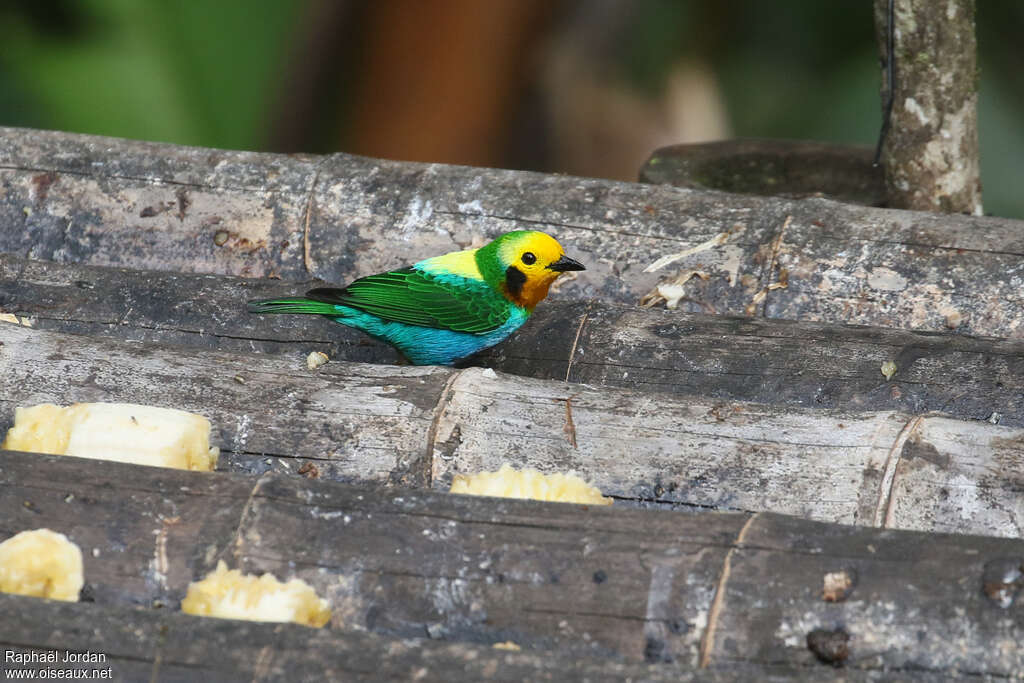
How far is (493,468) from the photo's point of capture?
2.76 m

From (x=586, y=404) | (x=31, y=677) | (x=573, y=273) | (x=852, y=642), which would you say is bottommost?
(x=31, y=677)

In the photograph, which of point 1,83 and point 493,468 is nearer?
point 493,468

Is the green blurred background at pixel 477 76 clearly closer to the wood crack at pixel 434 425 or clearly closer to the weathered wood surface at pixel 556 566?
the wood crack at pixel 434 425

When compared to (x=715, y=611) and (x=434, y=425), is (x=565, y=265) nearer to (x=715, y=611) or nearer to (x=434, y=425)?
(x=434, y=425)

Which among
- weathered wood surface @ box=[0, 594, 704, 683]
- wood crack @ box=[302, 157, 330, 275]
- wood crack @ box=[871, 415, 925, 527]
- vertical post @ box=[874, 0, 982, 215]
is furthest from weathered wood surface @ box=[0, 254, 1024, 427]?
vertical post @ box=[874, 0, 982, 215]

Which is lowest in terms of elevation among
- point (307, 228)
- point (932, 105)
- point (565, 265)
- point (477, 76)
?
point (565, 265)

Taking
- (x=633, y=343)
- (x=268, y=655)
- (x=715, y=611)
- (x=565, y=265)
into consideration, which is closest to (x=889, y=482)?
(x=715, y=611)

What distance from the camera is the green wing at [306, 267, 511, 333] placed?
3.71 meters

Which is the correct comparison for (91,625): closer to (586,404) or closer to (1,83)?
(586,404)

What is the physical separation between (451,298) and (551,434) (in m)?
1.16

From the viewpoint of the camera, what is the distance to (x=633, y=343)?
335 cm

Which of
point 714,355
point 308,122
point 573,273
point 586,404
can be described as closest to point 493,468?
point 586,404

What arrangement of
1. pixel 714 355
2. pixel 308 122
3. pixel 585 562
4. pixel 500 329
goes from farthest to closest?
pixel 308 122, pixel 500 329, pixel 714 355, pixel 585 562

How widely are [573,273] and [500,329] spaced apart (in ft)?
1.29
